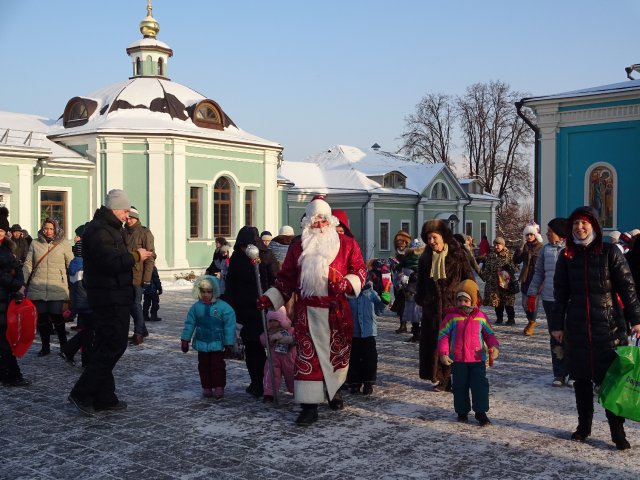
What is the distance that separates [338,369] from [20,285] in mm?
3381

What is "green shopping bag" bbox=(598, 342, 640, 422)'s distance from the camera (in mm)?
4605

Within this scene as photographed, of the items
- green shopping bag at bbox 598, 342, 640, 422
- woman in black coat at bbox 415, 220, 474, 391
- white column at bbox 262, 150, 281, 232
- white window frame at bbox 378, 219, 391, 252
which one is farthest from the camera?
white window frame at bbox 378, 219, 391, 252

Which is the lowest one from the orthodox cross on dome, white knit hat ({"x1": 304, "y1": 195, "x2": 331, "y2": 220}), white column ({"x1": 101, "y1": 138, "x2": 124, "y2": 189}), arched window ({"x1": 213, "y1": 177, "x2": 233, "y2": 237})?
white knit hat ({"x1": 304, "y1": 195, "x2": 331, "y2": 220})

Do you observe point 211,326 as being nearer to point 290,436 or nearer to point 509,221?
point 290,436

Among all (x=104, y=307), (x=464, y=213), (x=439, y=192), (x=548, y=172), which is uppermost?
(x=439, y=192)

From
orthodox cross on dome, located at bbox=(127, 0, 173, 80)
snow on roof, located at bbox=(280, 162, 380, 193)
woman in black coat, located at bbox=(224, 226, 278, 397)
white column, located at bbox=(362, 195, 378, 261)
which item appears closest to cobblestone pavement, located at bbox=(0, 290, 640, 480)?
woman in black coat, located at bbox=(224, 226, 278, 397)

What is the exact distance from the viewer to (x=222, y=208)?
25.3 m

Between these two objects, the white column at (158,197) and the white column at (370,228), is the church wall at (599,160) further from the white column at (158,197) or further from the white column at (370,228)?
the white column at (370,228)

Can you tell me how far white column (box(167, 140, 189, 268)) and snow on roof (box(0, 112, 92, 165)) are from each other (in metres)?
2.83

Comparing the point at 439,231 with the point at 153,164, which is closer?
A: the point at 439,231

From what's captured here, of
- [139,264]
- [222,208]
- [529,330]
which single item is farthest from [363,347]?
[222,208]

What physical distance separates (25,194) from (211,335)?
16.5 metres

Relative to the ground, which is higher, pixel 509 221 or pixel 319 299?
pixel 509 221

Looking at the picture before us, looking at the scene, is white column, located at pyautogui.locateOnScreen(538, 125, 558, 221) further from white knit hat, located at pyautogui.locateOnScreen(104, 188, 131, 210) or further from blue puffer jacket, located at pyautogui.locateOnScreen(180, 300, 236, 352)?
white knit hat, located at pyautogui.locateOnScreen(104, 188, 131, 210)
